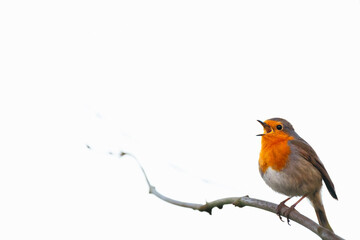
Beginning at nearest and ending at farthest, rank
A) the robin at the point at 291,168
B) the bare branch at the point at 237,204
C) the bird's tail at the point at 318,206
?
the bare branch at the point at 237,204 < the robin at the point at 291,168 < the bird's tail at the point at 318,206

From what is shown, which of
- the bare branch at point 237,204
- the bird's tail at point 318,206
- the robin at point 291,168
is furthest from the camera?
the bird's tail at point 318,206

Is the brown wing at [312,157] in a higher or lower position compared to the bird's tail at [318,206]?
higher

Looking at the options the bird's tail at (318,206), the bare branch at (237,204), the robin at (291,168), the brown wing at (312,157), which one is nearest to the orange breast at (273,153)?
the robin at (291,168)

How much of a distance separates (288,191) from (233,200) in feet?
5.51

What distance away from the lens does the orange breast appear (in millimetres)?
4504

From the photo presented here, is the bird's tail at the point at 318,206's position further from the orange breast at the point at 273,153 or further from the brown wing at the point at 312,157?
the orange breast at the point at 273,153

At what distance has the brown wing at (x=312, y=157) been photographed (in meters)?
4.51

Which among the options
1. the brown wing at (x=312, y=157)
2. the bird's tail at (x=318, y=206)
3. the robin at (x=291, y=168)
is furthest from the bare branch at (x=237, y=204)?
the bird's tail at (x=318, y=206)

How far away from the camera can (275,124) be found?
4844mm

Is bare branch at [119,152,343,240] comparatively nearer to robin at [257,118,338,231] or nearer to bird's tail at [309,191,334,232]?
robin at [257,118,338,231]

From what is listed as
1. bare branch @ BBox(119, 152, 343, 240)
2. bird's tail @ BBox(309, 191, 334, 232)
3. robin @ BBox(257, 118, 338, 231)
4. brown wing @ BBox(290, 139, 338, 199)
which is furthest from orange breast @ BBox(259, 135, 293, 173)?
bare branch @ BBox(119, 152, 343, 240)

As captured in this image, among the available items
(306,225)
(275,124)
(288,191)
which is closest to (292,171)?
(288,191)

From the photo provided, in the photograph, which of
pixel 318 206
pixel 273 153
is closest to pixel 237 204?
pixel 273 153

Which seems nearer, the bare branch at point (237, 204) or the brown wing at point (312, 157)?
the bare branch at point (237, 204)
